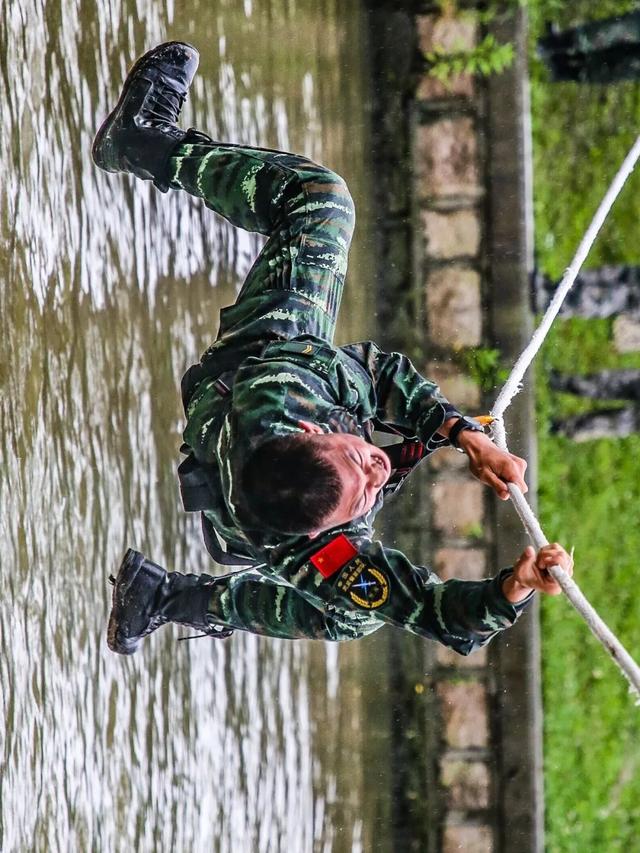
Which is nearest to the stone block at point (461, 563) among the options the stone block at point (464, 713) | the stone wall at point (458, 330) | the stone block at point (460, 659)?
the stone wall at point (458, 330)

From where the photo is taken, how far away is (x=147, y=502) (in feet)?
9.26

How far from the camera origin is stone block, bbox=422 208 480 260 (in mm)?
3441

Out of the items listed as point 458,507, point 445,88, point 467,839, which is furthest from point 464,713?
Result: point 445,88

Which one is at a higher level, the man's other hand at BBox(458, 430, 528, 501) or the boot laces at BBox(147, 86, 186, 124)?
the boot laces at BBox(147, 86, 186, 124)

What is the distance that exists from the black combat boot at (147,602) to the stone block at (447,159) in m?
1.63

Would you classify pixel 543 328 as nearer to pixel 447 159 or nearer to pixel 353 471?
pixel 353 471

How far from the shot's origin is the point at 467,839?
11.2ft

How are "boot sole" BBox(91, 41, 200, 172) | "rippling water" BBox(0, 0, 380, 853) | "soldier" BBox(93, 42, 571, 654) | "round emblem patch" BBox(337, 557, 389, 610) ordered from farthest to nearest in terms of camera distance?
"boot sole" BBox(91, 41, 200, 172) < "rippling water" BBox(0, 0, 380, 853) < "round emblem patch" BBox(337, 557, 389, 610) < "soldier" BBox(93, 42, 571, 654)

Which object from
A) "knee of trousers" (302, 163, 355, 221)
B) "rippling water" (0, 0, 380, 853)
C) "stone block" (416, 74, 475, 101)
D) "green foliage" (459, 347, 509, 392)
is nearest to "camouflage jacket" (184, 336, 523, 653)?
"knee of trousers" (302, 163, 355, 221)

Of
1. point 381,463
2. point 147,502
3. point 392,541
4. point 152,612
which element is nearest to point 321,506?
point 381,463

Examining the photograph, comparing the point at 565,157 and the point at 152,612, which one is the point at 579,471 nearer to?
the point at 565,157

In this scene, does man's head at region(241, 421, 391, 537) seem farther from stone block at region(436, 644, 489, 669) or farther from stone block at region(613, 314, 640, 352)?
stone block at region(613, 314, 640, 352)

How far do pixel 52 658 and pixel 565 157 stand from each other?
2.24 metres

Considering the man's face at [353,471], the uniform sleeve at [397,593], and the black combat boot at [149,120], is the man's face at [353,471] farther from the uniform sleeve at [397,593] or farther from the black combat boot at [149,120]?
the black combat boot at [149,120]
